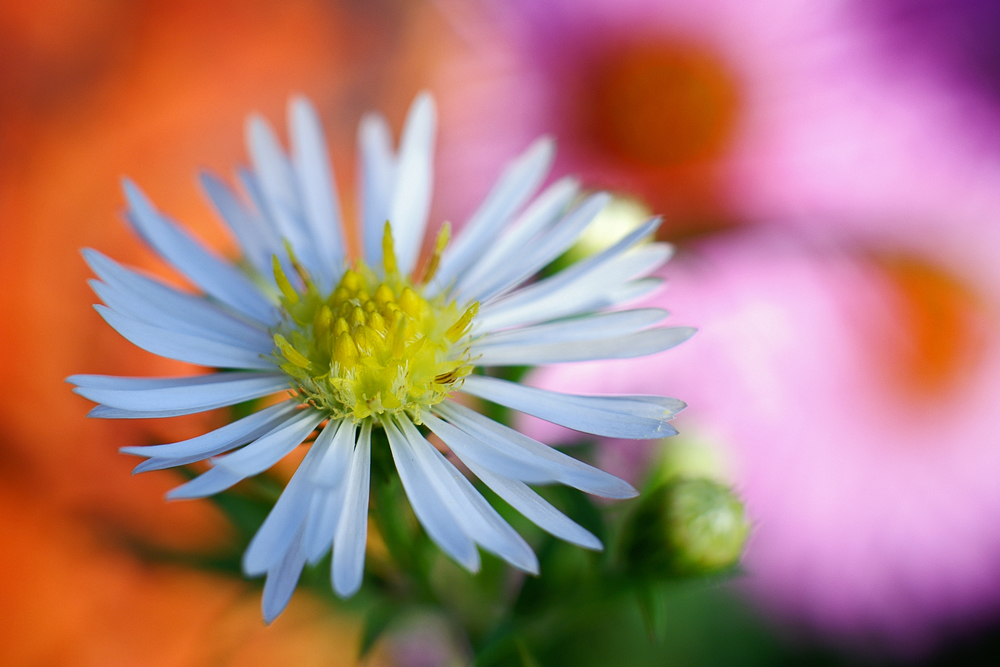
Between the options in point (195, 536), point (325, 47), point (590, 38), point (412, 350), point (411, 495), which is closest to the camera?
point (411, 495)

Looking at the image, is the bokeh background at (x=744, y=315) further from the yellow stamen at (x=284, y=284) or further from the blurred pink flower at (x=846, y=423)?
the yellow stamen at (x=284, y=284)

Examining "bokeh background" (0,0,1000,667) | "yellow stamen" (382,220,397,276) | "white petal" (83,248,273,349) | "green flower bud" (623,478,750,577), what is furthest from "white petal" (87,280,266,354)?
"bokeh background" (0,0,1000,667)

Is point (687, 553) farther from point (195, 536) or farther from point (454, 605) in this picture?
point (195, 536)

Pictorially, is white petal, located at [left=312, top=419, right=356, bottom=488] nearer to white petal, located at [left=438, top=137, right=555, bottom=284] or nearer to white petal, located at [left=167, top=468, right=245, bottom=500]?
white petal, located at [left=167, top=468, right=245, bottom=500]

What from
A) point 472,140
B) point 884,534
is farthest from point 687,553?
point 472,140

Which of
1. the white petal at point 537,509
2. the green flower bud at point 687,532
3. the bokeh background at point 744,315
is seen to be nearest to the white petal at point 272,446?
the white petal at point 537,509

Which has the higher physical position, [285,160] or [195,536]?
[285,160]
